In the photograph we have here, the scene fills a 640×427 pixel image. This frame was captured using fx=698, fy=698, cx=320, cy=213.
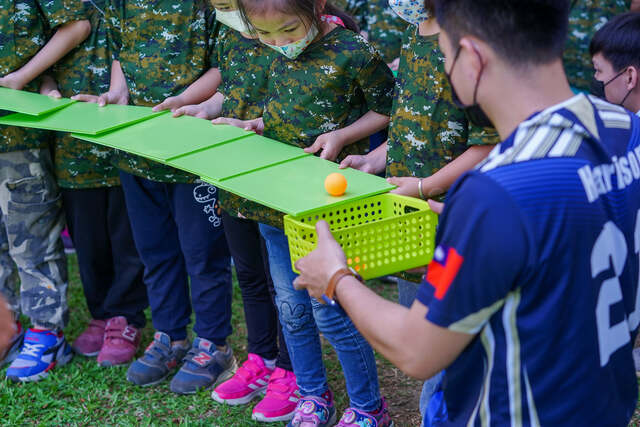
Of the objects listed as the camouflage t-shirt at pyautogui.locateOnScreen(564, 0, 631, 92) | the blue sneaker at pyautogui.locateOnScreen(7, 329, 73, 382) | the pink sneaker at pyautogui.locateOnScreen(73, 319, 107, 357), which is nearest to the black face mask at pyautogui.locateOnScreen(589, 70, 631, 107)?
the camouflage t-shirt at pyautogui.locateOnScreen(564, 0, 631, 92)

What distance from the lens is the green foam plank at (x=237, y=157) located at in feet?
7.28

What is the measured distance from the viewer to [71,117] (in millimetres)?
2838

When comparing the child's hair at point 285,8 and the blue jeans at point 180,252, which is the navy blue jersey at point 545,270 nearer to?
the child's hair at point 285,8

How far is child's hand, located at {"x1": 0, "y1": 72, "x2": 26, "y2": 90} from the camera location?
10.5ft

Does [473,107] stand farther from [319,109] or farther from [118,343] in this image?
[118,343]

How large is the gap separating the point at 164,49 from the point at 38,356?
65.3 inches

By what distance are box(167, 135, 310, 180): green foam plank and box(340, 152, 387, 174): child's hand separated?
0.17 metres

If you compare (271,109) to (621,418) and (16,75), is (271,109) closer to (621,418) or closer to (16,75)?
(16,75)

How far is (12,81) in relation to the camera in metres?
3.20

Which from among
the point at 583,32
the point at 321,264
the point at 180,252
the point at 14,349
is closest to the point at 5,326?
the point at 321,264

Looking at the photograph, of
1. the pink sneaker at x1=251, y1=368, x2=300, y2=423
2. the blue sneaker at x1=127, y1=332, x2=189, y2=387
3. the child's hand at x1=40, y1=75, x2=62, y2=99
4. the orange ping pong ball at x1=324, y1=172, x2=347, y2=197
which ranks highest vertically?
the orange ping pong ball at x1=324, y1=172, x2=347, y2=197

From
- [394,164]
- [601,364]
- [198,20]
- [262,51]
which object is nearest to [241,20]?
[262,51]

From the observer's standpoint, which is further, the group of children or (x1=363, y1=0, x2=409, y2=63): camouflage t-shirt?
(x1=363, y1=0, x2=409, y2=63): camouflage t-shirt

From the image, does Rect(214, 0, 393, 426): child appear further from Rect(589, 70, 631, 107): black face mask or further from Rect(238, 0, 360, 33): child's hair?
Rect(589, 70, 631, 107): black face mask
